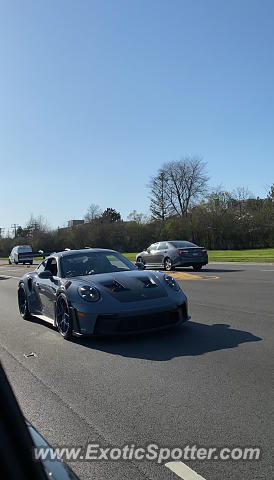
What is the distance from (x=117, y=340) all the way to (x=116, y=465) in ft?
13.1

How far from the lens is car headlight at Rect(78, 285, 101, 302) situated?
6752mm

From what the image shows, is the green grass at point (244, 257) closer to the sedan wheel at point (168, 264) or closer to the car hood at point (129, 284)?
the sedan wheel at point (168, 264)

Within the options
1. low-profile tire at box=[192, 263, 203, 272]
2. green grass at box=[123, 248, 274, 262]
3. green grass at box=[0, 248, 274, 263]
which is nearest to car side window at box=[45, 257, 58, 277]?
low-profile tire at box=[192, 263, 203, 272]

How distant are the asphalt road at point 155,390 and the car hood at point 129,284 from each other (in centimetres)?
69

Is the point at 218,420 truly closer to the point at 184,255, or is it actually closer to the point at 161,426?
the point at 161,426

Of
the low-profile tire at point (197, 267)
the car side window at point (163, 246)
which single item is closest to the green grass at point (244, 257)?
the low-profile tire at point (197, 267)

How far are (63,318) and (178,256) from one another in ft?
49.4

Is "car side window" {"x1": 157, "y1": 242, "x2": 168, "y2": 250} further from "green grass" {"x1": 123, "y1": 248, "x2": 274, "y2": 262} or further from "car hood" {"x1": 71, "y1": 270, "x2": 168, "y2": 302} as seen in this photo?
"car hood" {"x1": 71, "y1": 270, "x2": 168, "y2": 302}

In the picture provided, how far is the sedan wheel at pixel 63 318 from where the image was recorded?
281 inches

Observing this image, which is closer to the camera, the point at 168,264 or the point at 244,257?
the point at 168,264

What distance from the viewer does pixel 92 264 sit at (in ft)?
27.3

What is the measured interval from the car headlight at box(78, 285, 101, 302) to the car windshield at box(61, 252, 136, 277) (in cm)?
104

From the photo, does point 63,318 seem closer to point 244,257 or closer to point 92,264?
point 92,264

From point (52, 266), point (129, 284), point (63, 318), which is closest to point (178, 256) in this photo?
point (52, 266)
